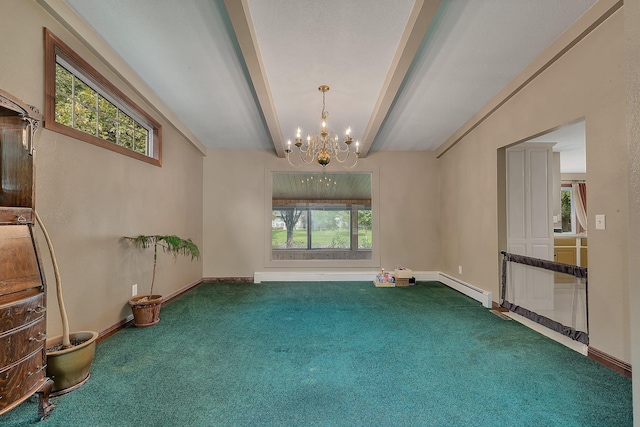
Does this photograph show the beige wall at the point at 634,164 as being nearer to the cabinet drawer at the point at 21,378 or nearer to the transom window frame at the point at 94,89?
the cabinet drawer at the point at 21,378

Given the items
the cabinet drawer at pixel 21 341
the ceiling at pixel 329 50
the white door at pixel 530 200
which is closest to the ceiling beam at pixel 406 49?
the ceiling at pixel 329 50

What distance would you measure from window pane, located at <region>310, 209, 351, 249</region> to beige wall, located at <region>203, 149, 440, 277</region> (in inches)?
16.9

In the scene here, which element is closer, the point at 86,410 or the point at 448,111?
A: the point at 86,410

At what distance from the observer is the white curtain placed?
6672 millimetres

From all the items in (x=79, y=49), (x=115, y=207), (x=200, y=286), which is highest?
(x=79, y=49)

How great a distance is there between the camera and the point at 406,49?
8.87ft

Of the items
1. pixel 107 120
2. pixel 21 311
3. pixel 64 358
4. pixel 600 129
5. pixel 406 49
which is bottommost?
pixel 64 358

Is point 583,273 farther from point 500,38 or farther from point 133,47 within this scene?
point 133,47

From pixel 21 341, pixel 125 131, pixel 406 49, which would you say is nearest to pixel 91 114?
pixel 125 131

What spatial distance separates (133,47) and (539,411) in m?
4.47

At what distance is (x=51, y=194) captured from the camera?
2.33 meters

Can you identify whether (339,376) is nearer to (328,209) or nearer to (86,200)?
(86,200)

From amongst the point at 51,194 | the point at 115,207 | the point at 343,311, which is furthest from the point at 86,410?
the point at 343,311

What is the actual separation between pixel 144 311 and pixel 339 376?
237 cm
